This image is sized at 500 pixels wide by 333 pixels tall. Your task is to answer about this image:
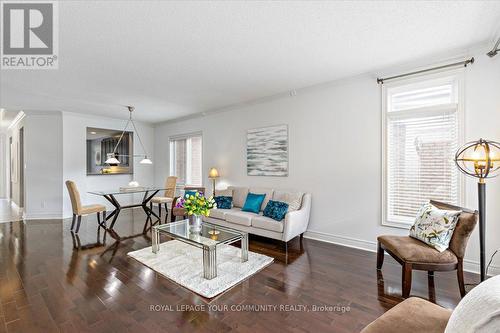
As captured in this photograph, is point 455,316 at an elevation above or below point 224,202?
above

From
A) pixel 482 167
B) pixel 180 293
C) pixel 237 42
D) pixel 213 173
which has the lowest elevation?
pixel 180 293

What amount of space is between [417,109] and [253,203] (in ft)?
9.39

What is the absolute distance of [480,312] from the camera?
2.73ft

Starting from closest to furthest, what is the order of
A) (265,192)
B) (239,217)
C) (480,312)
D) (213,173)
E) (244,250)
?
(480,312) < (244,250) < (239,217) < (265,192) < (213,173)

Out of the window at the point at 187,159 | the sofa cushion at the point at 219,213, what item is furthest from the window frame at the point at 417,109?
the window at the point at 187,159

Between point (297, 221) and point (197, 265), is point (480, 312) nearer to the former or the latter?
point (197, 265)

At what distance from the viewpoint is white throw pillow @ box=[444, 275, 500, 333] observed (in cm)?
79

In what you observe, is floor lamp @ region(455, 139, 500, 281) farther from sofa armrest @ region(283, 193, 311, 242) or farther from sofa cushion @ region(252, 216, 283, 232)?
sofa cushion @ region(252, 216, 283, 232)

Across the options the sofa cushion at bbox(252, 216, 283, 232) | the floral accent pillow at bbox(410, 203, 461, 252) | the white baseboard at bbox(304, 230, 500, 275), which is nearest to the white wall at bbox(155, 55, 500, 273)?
the white baseboard at bbox(304, 230, 500, 275)

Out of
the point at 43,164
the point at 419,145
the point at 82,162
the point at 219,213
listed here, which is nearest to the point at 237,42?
the point at 419,145

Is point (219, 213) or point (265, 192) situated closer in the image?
point (219, 213)

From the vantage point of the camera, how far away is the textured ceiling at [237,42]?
2.06 metres

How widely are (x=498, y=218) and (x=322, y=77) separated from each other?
2.82m

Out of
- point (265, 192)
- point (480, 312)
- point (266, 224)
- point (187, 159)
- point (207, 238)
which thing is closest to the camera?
point (480, 312)
